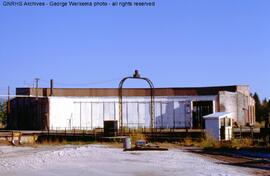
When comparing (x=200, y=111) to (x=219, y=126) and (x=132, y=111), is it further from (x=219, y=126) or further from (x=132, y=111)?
(x=219, y=126)

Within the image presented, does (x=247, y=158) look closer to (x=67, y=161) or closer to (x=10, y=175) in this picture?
(x=67, y=161)

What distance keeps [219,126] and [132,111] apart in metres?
27.4

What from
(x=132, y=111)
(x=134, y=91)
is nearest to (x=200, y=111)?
(x=132, y=111)

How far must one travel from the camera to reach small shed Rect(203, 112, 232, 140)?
105 feet

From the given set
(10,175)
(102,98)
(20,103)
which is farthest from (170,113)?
(10,175)

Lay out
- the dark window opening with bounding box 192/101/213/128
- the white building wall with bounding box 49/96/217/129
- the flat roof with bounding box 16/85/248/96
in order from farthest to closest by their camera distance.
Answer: the flat roof with bounding box 16/85/248/96
the white building wall with bounding box 49/96/217/129
the dark window opening with bounding box 192/101/213/128

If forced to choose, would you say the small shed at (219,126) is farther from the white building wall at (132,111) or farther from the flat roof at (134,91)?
the flat roof at (134,91)

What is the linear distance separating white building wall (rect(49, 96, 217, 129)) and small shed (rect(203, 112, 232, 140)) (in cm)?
2454

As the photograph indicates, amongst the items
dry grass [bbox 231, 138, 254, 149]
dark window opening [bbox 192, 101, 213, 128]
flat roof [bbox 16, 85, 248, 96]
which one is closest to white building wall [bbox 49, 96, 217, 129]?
dark window opening [bbox 192, 101, 213, 128]

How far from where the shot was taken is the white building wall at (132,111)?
58.2 m

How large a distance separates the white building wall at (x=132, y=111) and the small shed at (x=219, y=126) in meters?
24.5

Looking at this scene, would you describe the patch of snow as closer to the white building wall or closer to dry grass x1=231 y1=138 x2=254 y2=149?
dry grass x1=231 y1=138 x2=254 y2=149

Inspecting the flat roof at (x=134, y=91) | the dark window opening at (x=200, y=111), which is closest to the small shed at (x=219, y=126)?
the dark window opening at (x=200, y=111)

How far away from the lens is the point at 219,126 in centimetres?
3262
